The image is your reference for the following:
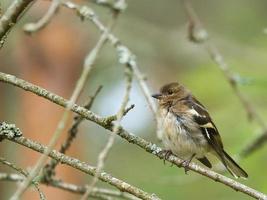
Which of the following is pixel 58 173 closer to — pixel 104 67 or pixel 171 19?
pixel 104 67

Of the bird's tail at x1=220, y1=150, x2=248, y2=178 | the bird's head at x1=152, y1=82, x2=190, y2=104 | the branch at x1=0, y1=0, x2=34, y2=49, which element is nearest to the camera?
the branch at x1=0, y1=0, x2=34, y2=49

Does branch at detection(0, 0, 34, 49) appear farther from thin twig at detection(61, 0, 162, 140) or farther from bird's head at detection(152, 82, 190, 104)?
bird's head at detection(152, 82, 190, 104)

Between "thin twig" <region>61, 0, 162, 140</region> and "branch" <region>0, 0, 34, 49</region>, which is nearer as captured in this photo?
"thin twig" <region>61, 0, 162, 140</region>

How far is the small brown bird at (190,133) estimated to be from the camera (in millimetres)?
6051

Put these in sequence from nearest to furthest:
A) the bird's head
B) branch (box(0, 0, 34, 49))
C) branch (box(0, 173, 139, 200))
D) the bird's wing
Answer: branch (box(0, 0, 34, 49)), branch (box(0, 173, 139, 200)), the bird's wing, the bird's head

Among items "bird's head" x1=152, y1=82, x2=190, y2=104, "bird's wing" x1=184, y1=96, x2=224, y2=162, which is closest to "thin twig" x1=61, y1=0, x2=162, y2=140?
"bird's wing" x1=184, y1=96, x2=224, y2=162

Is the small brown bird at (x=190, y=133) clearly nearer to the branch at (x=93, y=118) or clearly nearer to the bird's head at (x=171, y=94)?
the bird's head at (x=171, y=94)

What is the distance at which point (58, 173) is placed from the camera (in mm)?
10062

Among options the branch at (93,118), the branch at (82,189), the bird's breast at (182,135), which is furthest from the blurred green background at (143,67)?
the branch at (93,118)

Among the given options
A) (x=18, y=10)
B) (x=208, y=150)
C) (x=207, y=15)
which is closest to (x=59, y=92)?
(x=208, y=150)

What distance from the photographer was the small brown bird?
605cm

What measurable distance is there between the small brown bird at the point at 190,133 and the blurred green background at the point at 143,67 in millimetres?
419

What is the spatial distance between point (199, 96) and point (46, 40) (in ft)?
9.83

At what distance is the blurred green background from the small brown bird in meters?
0.42
